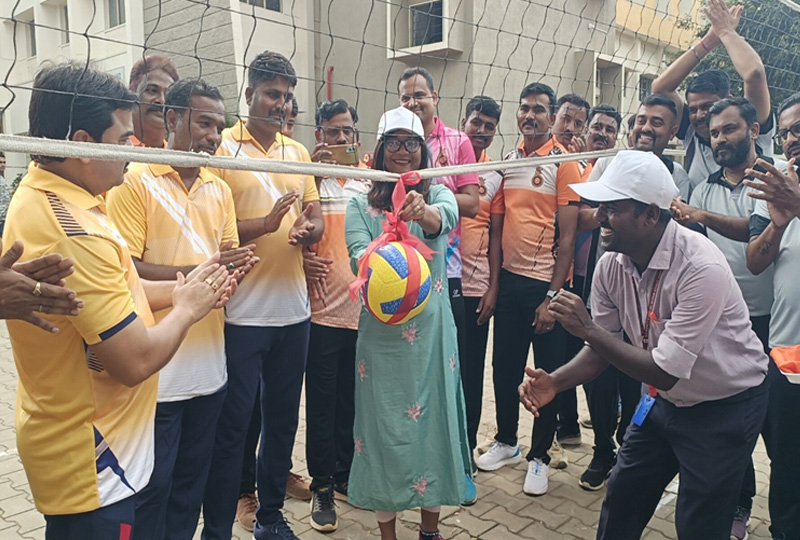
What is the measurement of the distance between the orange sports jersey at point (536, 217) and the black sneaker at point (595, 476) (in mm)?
1140

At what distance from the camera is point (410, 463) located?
2803 mm

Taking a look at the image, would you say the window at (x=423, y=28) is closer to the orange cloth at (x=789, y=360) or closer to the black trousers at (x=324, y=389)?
the black trousers at (x=324, y=389)

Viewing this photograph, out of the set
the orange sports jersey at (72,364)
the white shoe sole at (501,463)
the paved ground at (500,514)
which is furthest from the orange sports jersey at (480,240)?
the orange sports jersey at (72,364)

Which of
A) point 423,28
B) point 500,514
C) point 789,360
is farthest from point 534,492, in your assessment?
point 423,28

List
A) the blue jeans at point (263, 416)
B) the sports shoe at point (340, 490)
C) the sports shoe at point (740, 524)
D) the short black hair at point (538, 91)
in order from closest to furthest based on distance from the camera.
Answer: the blue jeans at point (263, 416) < the sports shoe at point (740, 524) < the sports shoe at point (340, 490) < the short black hair at point (538, 91)

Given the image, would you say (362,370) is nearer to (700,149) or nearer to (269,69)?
(269,69)

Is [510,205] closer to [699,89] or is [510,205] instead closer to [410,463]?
[699,89]

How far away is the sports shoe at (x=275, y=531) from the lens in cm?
300

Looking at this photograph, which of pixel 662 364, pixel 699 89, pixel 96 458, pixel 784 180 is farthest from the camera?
pixel 699 89

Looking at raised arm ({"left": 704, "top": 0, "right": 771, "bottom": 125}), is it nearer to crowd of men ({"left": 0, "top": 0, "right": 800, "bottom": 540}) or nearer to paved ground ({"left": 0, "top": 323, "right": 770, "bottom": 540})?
crowd of men ({"left": 0, "top": 0, "right": 800, "bottom": 540})

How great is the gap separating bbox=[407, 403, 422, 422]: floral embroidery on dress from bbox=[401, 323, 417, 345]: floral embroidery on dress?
0.95ft

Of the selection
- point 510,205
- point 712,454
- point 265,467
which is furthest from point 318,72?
point 712,454

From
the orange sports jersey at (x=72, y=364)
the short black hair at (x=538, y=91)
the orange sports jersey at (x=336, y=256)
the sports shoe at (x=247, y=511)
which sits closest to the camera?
Result: the orange sports jersey at (x=72, y=364)

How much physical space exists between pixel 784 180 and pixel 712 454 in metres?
1.27
